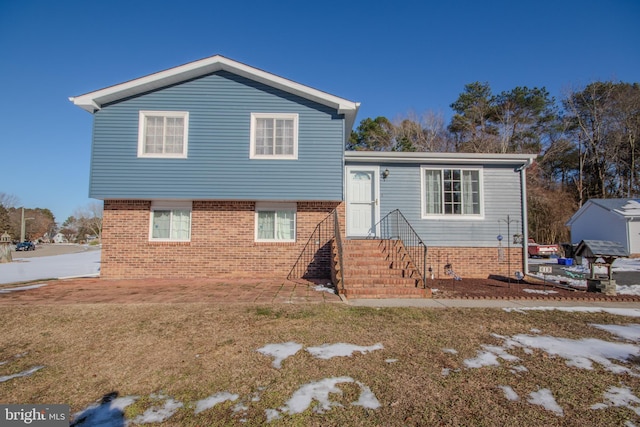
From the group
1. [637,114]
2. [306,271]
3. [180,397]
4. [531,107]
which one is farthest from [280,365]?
[637,114]

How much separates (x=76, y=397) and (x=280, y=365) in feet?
6.34

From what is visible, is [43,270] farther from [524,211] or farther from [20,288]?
[524,211]

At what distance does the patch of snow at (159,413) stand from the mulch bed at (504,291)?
6059 mm

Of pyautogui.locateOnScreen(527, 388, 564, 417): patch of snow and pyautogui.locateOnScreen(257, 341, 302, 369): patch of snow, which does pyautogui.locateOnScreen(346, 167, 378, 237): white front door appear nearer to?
pyautogui.locateOnScreen(257, 341, 302, 369): patch of snow

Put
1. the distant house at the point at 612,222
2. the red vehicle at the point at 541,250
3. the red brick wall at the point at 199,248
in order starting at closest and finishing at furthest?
the red brick wall at the point at 199,248
the distant house at the point at 612,222
the red vehicle at the point at 541,250

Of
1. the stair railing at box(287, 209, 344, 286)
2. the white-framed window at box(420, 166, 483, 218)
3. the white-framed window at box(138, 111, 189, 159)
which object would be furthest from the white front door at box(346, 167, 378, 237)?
the white-framed window at box(138, 111, 189, 159)

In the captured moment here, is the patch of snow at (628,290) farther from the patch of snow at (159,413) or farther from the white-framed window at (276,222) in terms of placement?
the patch of snow at (159,413)

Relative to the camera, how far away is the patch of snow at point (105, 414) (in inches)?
101

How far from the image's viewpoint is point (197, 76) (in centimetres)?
991

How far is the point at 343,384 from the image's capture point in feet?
10.4

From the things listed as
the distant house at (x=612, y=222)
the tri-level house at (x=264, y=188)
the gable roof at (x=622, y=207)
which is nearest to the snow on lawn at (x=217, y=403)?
the tri-level house at (x=264, y=188)

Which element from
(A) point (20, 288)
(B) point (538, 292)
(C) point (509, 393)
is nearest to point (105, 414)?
(C) point (509, 393)

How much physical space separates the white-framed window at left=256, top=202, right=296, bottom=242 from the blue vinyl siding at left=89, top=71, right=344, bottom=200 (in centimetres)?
69

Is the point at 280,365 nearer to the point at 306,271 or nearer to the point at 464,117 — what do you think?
the point at 306,271
